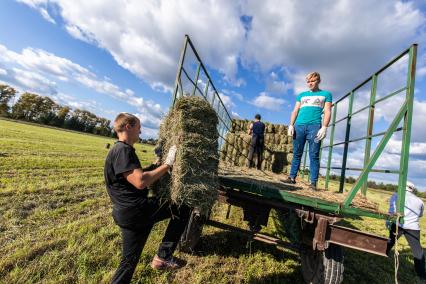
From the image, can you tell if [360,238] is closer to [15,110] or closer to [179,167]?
[179,167]

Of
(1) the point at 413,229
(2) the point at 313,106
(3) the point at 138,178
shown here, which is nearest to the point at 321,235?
(3) the point at 138,178

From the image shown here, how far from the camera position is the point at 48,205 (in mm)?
5766

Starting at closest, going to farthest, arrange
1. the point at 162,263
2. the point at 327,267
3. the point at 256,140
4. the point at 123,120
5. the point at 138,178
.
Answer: the point at 138,178 → the point at 123,120 → the point at 327,267 → the point at 162,263 → the point at 256,140

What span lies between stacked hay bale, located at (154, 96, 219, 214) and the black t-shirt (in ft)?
1.37

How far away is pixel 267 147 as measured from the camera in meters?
10.1

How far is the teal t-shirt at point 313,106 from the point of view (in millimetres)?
4801

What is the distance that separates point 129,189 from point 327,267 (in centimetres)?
259

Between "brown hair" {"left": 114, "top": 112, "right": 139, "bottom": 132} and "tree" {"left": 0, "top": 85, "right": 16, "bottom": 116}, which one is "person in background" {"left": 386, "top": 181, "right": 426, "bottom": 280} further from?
"tree" {"left": 0, "top": 85, "right": 16, "bottom": 116}

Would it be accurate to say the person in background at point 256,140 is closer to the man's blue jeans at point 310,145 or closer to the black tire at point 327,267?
the man's blue jeans at point 310,145

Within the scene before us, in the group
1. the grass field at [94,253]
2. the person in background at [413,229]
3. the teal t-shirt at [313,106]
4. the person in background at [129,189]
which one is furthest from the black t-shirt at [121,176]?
the person in background at [413,229]

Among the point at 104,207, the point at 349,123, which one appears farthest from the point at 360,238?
the point at 104,207

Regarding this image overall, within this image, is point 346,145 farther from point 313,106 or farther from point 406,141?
point 406,141

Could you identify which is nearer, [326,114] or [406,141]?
[406,141]

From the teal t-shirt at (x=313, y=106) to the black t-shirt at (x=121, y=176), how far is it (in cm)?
Result: 323
